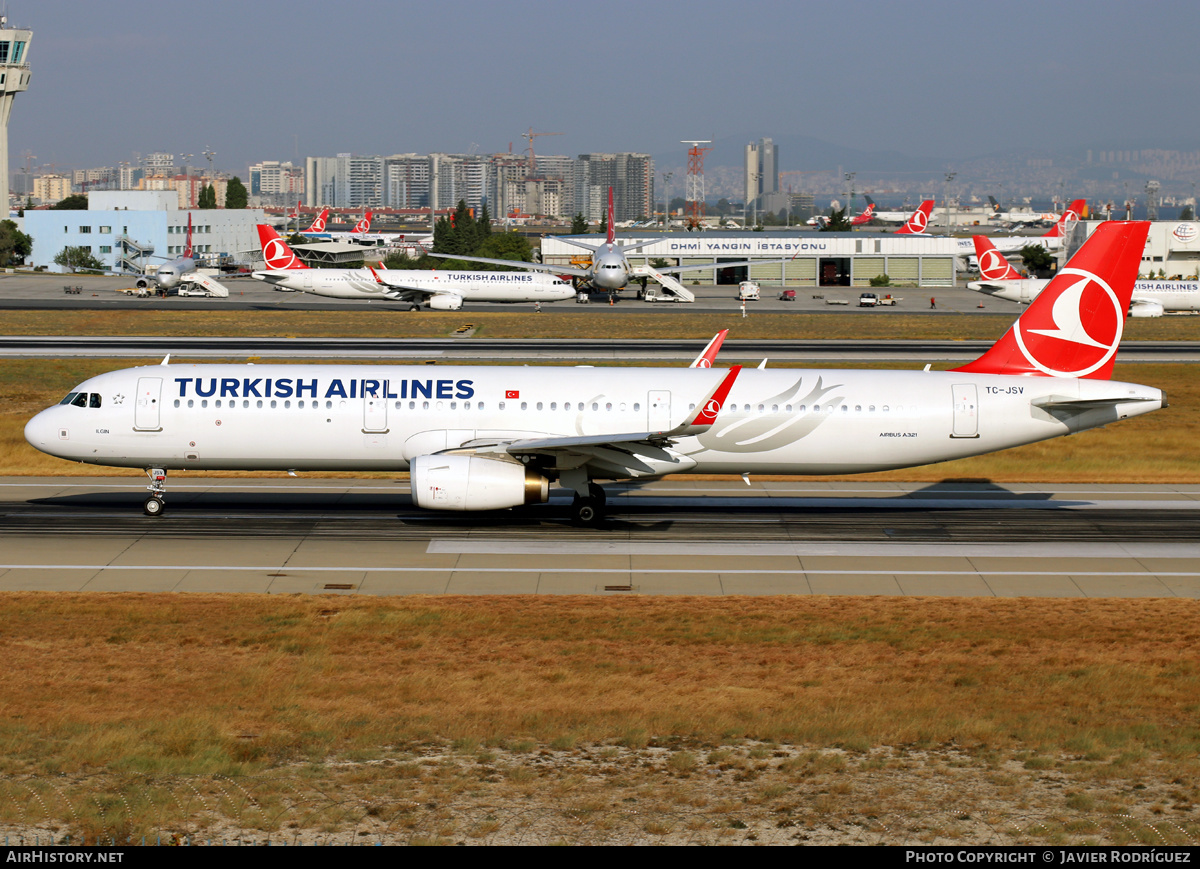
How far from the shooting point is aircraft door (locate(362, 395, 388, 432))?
33094mm

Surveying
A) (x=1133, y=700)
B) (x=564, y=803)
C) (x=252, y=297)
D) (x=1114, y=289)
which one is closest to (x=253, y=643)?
(x=564, y=803)

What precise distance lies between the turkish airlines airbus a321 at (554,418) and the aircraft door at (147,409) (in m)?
0.04

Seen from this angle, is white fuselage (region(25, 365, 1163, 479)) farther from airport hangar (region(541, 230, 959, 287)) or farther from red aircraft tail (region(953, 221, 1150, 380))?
airport hangar (region(541, 230, 959, 287))

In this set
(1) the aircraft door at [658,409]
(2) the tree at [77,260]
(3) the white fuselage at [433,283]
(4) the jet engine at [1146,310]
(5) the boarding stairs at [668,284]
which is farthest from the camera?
(2) the tree at [77,260]

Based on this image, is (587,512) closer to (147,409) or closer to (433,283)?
(147,409)

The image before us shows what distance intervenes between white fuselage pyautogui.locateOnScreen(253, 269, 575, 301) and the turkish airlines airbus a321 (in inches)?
2983

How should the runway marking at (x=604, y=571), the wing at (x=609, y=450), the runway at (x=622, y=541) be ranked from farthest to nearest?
1. the wing at (x=609, y=450)
2. the runway marking at (x=604, y=571)
3. the runway at (x=622, y=541)

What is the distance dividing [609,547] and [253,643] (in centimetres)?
1161

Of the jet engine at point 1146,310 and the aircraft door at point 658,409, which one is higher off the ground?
the jet engine at point 1146,310

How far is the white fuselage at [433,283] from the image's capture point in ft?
358

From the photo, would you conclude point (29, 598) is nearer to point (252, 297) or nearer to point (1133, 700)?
point (1133, 700)

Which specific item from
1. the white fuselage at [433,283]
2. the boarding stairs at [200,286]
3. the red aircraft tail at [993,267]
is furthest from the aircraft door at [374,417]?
the red aircraft tail at [993,267]

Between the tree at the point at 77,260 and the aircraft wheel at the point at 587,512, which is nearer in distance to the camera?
the aircraft wheel at the point at 587,512

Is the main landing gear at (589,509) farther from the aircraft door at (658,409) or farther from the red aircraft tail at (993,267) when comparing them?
the red aircraft tail at (993,267)
